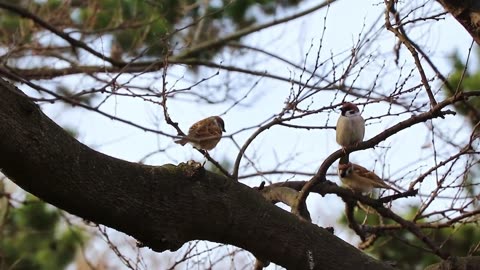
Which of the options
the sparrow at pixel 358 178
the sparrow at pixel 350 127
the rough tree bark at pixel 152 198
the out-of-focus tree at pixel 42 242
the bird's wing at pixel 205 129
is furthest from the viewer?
the out-of-focus tree at pixel 42 242

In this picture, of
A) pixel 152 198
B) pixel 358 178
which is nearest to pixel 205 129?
pixel 358 178

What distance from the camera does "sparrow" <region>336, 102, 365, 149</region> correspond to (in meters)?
5.06

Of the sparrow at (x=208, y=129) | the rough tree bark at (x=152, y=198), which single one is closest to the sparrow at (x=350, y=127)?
the sparrow at (x=208, y=129)

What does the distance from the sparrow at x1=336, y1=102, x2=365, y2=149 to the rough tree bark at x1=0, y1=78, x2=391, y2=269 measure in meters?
1.33

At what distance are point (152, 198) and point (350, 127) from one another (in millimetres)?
2139

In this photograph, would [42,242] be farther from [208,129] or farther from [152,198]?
[152,198]

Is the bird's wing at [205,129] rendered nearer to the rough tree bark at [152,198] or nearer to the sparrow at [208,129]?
the sparrow at [208,129]

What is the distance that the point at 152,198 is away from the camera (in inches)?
132

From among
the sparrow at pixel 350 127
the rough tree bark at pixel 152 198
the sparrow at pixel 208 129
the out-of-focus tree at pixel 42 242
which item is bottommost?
the rough tree bark at pixel 152 198

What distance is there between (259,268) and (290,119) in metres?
0.89

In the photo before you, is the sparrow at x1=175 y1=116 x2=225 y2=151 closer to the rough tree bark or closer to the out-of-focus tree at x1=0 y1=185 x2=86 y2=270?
the rough tree bark

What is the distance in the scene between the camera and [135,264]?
4742 millimetres

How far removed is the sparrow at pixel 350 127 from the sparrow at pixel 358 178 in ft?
1.39

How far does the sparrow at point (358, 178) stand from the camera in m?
5.54
